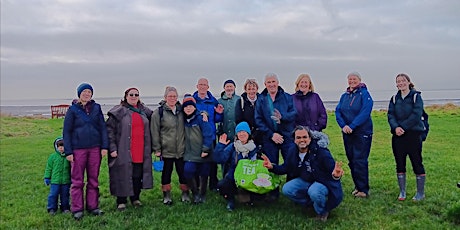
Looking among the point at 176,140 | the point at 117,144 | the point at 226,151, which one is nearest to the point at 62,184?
the point at 117,144

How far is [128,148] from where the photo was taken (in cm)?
670

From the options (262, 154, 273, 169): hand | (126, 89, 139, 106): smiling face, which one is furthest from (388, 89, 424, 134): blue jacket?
(126, 89, 139, 106): smiling face

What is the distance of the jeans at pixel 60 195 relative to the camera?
22.2 feet

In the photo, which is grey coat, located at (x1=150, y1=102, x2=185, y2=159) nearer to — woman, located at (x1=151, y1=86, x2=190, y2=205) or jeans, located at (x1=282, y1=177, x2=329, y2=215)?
woman, located at (x1=151, y1=86, x2=190, y2=205)

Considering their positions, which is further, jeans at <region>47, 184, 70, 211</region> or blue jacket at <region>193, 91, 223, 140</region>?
blue jacket at <region>193, 91, 223, 140</region>

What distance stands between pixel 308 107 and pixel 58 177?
4033 mm

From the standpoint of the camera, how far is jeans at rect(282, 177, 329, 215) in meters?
5.83

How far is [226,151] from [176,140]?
844 millimetres

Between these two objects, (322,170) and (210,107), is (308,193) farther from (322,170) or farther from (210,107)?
(210,107)

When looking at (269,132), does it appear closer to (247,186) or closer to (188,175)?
(247,186)

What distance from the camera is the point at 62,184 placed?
6754mm

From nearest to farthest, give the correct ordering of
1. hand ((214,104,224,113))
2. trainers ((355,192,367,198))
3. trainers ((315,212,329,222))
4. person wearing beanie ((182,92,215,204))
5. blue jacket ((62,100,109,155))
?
trainers ((315,212,329,222))
blue jacket ((62,100,109,155))
person wearing beanie ((182,92,215,204))
trainers ((355,192,367,198))
hand ((214,104,224,113))

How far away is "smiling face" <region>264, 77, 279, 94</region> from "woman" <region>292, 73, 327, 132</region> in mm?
424

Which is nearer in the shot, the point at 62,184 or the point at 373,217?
the point at 373,217
